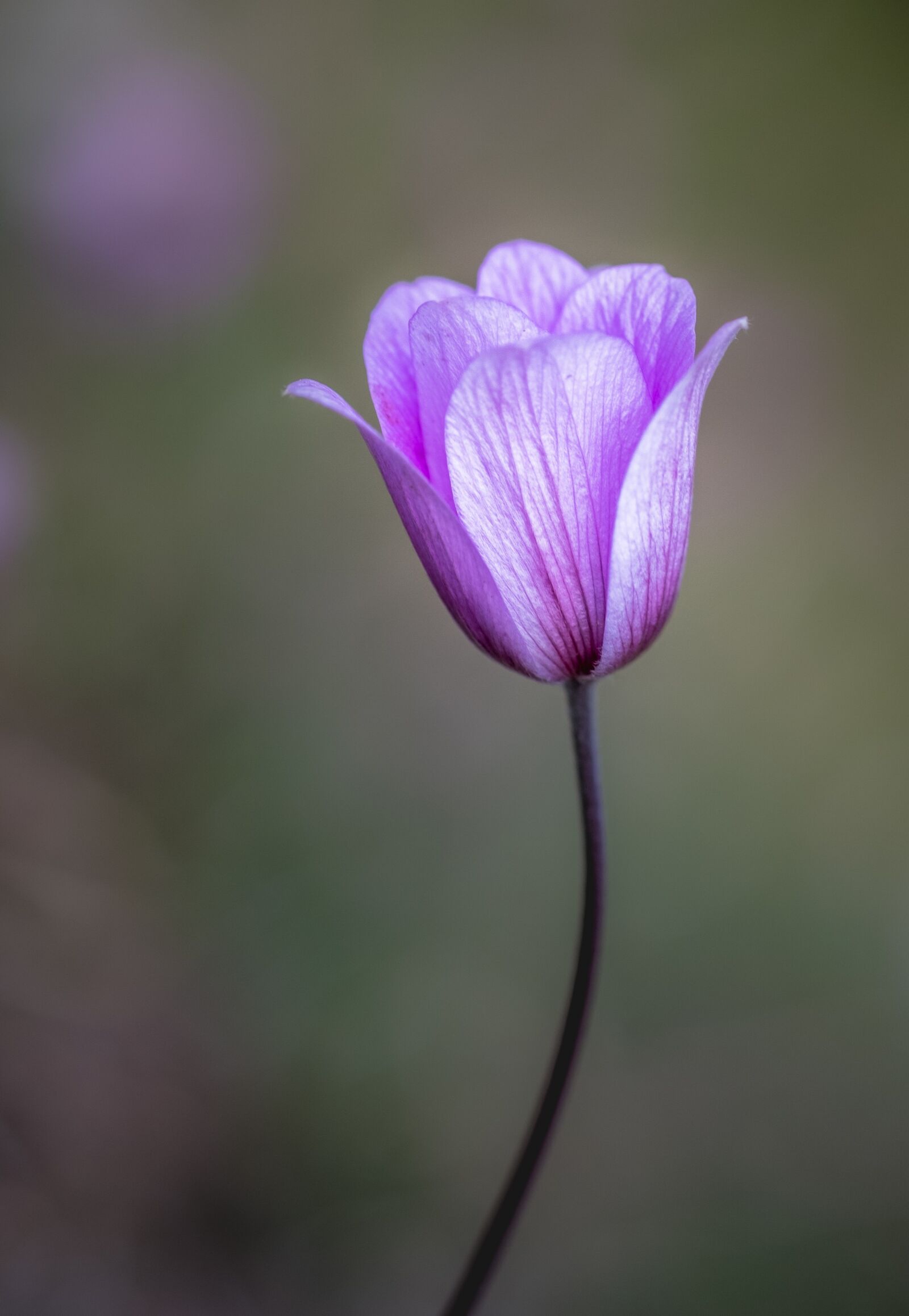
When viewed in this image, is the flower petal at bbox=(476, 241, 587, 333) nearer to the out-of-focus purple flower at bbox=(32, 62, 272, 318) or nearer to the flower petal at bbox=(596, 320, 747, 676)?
the flower petal at bbox=(596, 320, 747, 676)

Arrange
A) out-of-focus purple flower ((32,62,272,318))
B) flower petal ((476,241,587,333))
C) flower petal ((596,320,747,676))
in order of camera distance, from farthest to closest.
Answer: out-of-focus purple flower ((32,62,272,318)) < flower petal ((476,241,587,333)) < flower petal ((596,320,747,676))

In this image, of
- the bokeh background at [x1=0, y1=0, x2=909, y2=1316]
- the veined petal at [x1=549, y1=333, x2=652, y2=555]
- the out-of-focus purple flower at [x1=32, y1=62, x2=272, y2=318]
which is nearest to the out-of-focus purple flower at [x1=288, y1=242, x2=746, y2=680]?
the veined petal at [x1=549, y1=333, x2=652, y2=555]

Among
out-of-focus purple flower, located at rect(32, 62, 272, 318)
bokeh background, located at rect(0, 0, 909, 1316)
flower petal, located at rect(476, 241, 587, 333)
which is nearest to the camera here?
flower petal, located at rect(476, 241, 587, 333)

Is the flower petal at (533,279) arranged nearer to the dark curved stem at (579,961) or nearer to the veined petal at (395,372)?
the veined petal at (395,372)

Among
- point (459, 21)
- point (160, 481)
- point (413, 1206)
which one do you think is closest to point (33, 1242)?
point (413, 1206)

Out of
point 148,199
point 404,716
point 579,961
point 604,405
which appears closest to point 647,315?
point 604,405

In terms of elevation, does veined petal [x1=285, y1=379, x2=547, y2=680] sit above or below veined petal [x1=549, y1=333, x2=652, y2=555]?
below
